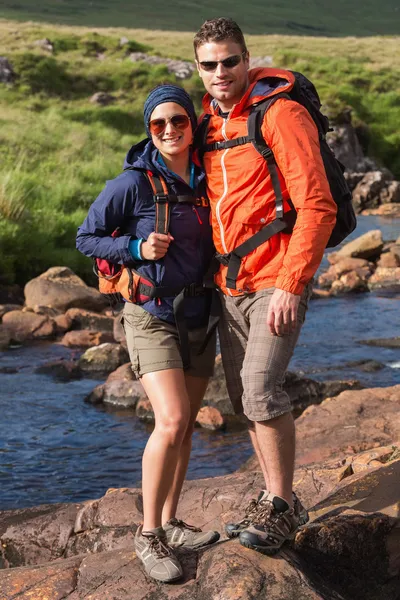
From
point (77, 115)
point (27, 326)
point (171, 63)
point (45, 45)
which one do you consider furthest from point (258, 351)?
point (45, 45)

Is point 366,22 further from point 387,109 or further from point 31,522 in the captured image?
point 31,522

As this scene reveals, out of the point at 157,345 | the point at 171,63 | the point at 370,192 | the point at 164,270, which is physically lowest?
the point at 370,192

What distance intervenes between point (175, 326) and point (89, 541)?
2058 mm

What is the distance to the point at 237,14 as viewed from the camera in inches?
5123

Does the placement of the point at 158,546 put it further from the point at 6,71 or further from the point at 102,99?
the point at 6,71

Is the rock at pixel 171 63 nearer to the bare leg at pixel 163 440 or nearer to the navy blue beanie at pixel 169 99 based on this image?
the navy blue beanie at pixel 169 99

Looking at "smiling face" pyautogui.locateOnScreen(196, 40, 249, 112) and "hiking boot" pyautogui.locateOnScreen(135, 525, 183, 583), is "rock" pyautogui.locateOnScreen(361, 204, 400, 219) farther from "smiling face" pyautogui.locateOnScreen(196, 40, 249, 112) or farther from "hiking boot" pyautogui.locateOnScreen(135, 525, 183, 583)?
"hiking boot" pyautogui.locateOnScreen(135, 525, 183, 583)

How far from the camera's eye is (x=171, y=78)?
45812 millimetres

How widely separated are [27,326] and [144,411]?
416cm

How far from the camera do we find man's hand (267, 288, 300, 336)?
12.9 feet

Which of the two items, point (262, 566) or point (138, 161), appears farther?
point (138, 161)

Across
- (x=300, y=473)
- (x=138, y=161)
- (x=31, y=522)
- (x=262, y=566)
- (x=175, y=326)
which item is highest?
(x=138, y=161)

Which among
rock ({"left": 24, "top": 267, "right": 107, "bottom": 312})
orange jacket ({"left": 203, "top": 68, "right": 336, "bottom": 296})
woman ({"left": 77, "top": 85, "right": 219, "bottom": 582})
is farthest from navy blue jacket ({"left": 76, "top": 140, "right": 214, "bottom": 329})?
rock ({"left": 24, "top": 267, "right": 107, "bottom": 312})

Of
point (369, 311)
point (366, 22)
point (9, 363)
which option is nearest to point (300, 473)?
point (9, 363)
